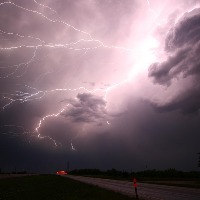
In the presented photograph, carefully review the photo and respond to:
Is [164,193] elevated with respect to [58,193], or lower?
lower

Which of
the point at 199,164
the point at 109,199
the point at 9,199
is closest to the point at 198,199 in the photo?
the point at 109,199

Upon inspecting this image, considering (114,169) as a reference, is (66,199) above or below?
below

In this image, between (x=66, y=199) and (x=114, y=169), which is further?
(x=114, y=169)

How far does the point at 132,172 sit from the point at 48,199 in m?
73.4

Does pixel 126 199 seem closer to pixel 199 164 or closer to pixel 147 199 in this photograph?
pixel 147 199

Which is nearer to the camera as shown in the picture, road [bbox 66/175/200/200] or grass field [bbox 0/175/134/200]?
road [bbox 66/175/200/200]

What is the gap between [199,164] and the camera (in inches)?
2279

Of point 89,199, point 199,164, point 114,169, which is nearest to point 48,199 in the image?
point 89,199

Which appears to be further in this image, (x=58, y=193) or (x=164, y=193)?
(x=58, y=193)

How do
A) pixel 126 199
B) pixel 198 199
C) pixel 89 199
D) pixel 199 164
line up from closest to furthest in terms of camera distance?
pixel 198 199
pixel 126 199
pixel 89 199
pixel 199 164

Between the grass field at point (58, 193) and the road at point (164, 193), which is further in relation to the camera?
the grass field at point (58, 193)

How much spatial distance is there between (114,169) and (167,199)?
101 meters

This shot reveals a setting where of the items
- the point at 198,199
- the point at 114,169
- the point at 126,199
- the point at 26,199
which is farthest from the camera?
the point at 114,169

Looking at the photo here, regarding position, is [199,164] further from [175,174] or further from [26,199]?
[26,199]
